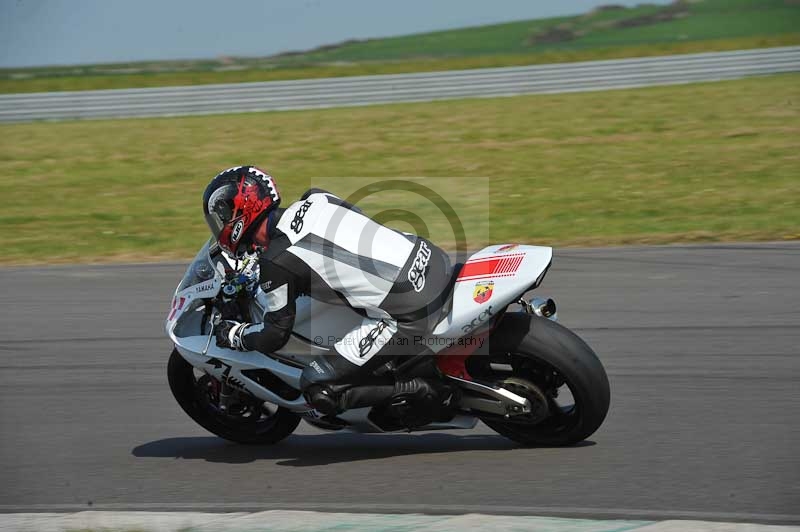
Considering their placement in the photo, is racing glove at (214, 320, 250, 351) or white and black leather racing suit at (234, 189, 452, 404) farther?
racing glove at (214, 320, 250, 351)

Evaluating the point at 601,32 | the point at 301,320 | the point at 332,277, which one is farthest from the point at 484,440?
the point at 601,32

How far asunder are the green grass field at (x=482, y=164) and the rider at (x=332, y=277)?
19.9 feet

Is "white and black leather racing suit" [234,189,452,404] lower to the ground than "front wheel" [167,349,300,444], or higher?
higher

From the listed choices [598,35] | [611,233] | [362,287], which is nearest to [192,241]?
[611,233]

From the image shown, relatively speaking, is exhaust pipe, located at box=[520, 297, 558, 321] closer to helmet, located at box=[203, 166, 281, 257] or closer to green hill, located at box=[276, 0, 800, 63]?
helmet, located at box=[203, 166, 281, 257]

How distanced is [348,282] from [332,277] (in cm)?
8

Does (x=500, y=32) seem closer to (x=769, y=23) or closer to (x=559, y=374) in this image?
(x=769, y=23)

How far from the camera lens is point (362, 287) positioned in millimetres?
5027

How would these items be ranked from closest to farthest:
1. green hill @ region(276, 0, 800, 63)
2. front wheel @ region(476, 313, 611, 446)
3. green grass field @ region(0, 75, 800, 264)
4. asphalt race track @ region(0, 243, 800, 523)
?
asphalt race track @ region(0, 243, 800, 523), front wheel @ region(476, 313, 611, 446), green grass field @ region(0, 75, 800, 264), green hill @ region(276, 0, 800, 63)

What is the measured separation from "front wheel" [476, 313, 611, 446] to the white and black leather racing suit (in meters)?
0.40

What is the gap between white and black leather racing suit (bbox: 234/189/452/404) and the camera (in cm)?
497

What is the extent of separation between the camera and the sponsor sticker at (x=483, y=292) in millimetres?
4984

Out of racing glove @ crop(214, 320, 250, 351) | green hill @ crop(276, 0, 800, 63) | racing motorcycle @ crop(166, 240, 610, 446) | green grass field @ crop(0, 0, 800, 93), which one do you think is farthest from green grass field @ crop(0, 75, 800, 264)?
green hill @ crop(276, 0, 800, 63)

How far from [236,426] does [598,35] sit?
25.4 metres
